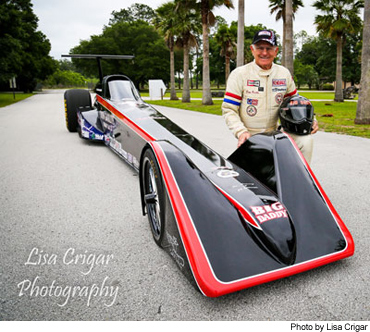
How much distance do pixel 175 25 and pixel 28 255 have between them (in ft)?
86.4

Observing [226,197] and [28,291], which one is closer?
[28,291]

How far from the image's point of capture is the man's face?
3.22 metres

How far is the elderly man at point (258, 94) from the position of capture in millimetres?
3309

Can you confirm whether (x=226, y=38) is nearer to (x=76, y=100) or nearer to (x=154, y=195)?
(x=76, y=100)

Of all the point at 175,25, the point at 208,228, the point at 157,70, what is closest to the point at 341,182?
the point at 208,228

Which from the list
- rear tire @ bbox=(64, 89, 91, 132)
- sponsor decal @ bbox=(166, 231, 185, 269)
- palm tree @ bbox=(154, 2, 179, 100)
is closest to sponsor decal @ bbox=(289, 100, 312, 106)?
sponsor decal @ bbox=(166, 231, 185, 269)

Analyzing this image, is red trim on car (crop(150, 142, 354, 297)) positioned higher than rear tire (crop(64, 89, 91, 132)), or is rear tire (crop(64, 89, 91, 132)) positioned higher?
rear tire (crop(64, 89, 91, 132))

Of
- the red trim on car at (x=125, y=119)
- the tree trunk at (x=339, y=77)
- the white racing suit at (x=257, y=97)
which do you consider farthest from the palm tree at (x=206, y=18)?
the white racing suit at (x=257, y=97)

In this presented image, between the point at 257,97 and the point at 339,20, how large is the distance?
25.1 metres

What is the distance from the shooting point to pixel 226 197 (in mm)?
2541

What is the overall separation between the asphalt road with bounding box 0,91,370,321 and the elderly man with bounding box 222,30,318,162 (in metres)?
1.29

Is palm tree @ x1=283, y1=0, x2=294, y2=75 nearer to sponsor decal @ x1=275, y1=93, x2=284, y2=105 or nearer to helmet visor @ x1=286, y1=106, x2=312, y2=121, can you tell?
sponsor decal @ x1=275, y1=93, x2=284, y2=105
